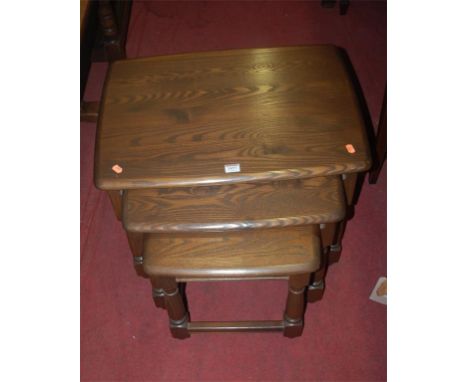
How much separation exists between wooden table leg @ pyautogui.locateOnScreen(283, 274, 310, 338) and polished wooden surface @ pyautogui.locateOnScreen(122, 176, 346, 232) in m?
0.20

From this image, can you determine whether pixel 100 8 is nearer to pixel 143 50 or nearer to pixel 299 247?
pixel 143 50

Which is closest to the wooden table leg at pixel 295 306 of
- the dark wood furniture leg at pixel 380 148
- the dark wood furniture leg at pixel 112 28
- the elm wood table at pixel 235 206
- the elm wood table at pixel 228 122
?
the elm wood table at pixel 235 206

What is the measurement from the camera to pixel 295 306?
1.49 m

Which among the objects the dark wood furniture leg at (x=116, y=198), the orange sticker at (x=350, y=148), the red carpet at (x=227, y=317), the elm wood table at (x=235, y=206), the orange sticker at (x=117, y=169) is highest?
the orange sticker at (x=350, y=148)

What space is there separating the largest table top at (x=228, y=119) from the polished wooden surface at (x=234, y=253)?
0.57ft

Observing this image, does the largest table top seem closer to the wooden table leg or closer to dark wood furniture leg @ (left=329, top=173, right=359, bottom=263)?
dark wood furniture leg @ (left=329, top=173, right=359, bottom=263)

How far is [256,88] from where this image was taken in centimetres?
140

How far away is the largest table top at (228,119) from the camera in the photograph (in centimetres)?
123

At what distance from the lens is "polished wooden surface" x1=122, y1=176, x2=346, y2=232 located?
1234 millimetres

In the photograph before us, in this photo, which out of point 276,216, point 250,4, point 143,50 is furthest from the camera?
point 250,4

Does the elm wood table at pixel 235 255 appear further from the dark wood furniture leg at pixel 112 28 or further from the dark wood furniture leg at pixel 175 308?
the dark wood furniture leg at pixel 112 28

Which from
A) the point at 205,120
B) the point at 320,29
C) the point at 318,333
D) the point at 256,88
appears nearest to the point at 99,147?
the point at 205,120

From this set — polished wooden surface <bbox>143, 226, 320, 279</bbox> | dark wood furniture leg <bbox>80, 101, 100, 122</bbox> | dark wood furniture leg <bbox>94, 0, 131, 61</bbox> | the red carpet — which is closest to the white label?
polished wooden surface <bbox>143, 226, 320, 279</bbox>

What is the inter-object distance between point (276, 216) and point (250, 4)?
1889 millimetres
